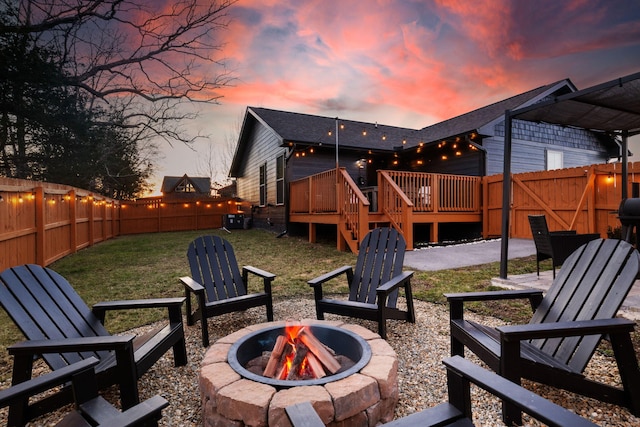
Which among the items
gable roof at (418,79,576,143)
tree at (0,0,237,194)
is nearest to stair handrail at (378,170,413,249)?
gable roof at (418,79,576,143)

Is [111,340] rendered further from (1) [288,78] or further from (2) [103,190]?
(2) [103,190]

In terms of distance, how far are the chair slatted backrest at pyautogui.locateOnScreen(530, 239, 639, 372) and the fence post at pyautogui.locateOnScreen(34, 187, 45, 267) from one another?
27.4ft

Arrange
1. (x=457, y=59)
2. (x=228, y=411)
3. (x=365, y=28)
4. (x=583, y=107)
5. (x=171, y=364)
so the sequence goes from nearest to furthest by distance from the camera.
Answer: (x=228, y=411), (x=171, y=364), (x=583, y=107), (x=365, y=28), (x=457, y=59)

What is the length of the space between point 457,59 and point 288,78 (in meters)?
6.00

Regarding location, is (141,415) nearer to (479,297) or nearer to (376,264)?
(479,297)

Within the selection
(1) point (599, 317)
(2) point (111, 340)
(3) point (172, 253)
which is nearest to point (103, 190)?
(3) point (172, 253)

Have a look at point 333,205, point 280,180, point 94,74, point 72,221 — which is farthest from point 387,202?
point 94,74

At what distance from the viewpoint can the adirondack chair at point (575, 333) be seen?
1.67 metres

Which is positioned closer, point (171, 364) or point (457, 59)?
point (171, 364)

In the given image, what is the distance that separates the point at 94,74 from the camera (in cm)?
1082

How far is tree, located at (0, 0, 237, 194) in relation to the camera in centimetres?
801

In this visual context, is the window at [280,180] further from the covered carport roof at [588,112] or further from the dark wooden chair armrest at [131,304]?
the dark wooden chair armrest at [131,304]

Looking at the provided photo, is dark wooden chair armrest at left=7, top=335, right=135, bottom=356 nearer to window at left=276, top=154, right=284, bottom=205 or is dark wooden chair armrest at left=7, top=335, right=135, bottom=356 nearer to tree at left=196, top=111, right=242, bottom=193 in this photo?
window at left=276, top=154, right=284, bottom=205

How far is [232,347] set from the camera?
2.05 meters
